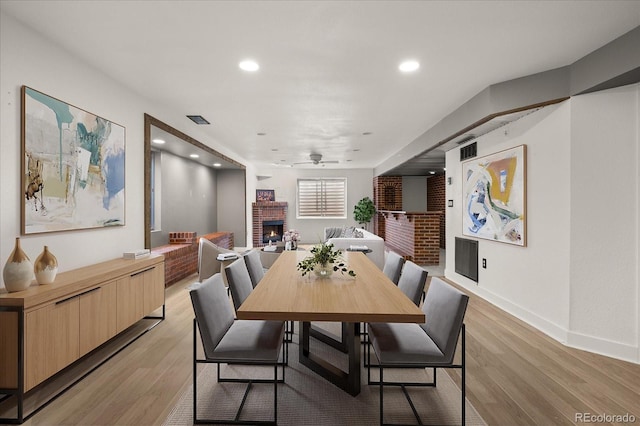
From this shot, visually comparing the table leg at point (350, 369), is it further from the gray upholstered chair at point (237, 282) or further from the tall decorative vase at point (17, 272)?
the tall decorative vase at point (17, 272)

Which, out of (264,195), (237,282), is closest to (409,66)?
(237,282)

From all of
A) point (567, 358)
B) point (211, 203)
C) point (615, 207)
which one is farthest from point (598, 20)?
point (211, 203)

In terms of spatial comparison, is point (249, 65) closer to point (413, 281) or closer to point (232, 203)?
point (413, 281)

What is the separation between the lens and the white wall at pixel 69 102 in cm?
194

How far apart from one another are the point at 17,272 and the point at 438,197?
8634mm

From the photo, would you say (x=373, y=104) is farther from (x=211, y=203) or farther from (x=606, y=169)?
(x=211, y=203)

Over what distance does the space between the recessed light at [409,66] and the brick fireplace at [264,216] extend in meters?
6.68

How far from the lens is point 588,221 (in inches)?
102

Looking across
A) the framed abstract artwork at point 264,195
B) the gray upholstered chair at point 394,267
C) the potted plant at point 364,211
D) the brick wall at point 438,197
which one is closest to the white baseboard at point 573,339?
the gray upholstered chair at point 394,267

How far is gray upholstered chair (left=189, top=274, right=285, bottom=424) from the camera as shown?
1677 mm

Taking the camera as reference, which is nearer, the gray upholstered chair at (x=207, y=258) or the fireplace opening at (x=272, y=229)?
the gray upholstered chair at (x=207, y=258)

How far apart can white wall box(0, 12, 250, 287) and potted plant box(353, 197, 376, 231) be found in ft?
20.8

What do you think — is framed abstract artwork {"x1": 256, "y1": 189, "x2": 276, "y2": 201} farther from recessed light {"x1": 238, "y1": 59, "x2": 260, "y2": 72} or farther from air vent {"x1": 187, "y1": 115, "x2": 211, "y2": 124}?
recessed light {"x1": 238, "y1": 59, "x2": 260, "y2": 72}

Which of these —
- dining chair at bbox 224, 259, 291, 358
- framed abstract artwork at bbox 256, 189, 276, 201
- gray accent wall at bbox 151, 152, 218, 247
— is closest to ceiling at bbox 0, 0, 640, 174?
dining chair at bbox 224, 259, 291, 358
